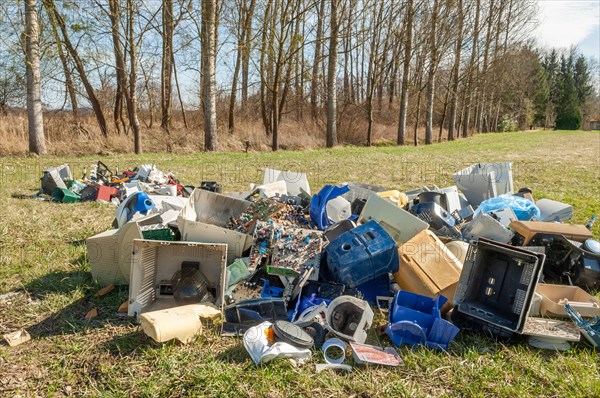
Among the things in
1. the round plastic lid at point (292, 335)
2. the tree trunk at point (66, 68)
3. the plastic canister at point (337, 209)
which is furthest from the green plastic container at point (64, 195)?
the tree trunk at point (66, 68)

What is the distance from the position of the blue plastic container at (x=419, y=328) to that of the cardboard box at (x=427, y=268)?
269 millimetres

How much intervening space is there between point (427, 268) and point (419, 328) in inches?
27.4

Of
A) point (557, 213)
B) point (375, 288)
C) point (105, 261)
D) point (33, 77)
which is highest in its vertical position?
point (33, 77)

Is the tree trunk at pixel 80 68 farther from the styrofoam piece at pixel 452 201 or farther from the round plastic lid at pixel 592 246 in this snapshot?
the round plastic lid at pixel 592 246

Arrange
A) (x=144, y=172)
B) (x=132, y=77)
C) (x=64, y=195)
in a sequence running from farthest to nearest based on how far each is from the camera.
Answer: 1. (x=132, y=77)
2. (x=144, y=172)
3. (x=64, y=195)

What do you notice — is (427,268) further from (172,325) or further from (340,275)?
(172,325)

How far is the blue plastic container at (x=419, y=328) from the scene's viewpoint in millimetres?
2510

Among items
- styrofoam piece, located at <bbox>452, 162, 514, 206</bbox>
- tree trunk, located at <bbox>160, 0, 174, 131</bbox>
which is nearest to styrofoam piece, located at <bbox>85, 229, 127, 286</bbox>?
styrofoam piece, located at <bbox>452, 162, 514, 206</bbox>

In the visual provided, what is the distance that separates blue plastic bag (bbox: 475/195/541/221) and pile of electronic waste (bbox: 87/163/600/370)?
2.13 ft

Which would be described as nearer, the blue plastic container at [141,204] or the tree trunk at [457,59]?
the blue plastic container at [141,204]

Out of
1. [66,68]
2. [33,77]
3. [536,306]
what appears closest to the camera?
[536,306]

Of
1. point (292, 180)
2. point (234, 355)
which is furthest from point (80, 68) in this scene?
point (234, 355)

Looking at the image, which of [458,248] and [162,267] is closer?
[162,267]

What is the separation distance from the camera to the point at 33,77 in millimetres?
11102
